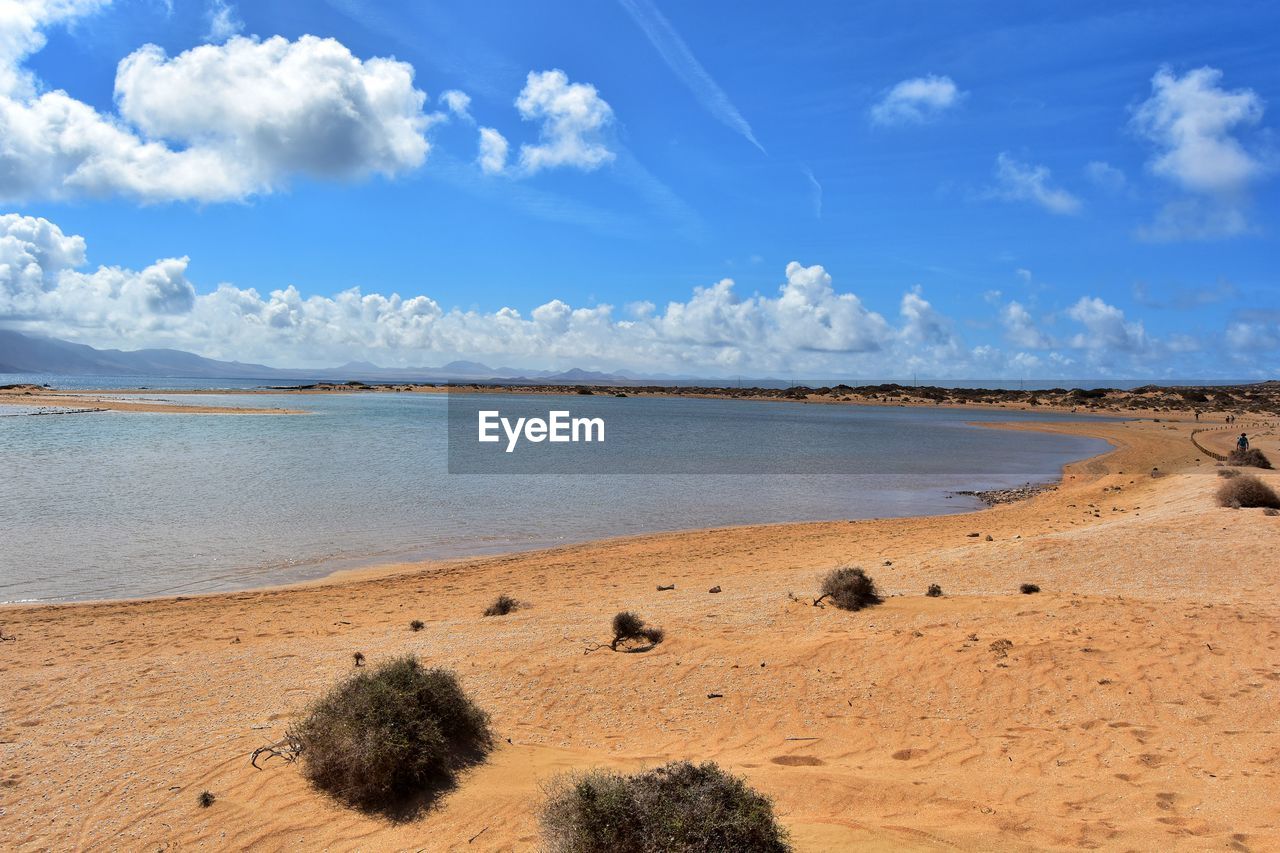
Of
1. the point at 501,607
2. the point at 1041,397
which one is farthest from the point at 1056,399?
the point at 501,607

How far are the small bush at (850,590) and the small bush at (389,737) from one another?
6006mm

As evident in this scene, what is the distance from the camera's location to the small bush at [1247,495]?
16.4 m

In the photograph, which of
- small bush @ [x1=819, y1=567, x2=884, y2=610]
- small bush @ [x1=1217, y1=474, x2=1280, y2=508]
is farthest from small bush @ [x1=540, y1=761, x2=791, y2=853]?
small bush @ [x1=1217, y1=474, x2=1280, y2=508]

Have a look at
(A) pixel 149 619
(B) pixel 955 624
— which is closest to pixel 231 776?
(A) pixel 149 619

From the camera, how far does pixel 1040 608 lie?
10.2 m

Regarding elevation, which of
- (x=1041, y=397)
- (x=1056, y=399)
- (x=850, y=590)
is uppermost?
(x=1041, y=397)

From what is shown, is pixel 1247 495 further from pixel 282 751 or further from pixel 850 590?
pixel 282 751

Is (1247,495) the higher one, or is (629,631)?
(1247,495)

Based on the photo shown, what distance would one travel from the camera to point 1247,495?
1655 centimetres

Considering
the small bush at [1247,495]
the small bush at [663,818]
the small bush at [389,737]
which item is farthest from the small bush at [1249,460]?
the small bush at [389,737]

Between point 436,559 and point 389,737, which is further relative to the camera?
point 436,559

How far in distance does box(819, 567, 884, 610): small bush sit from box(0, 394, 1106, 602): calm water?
9002mm

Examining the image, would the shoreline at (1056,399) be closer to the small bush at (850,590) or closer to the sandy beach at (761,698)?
the sandy beach at (761,698)

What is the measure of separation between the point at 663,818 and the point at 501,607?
24.3 feet
